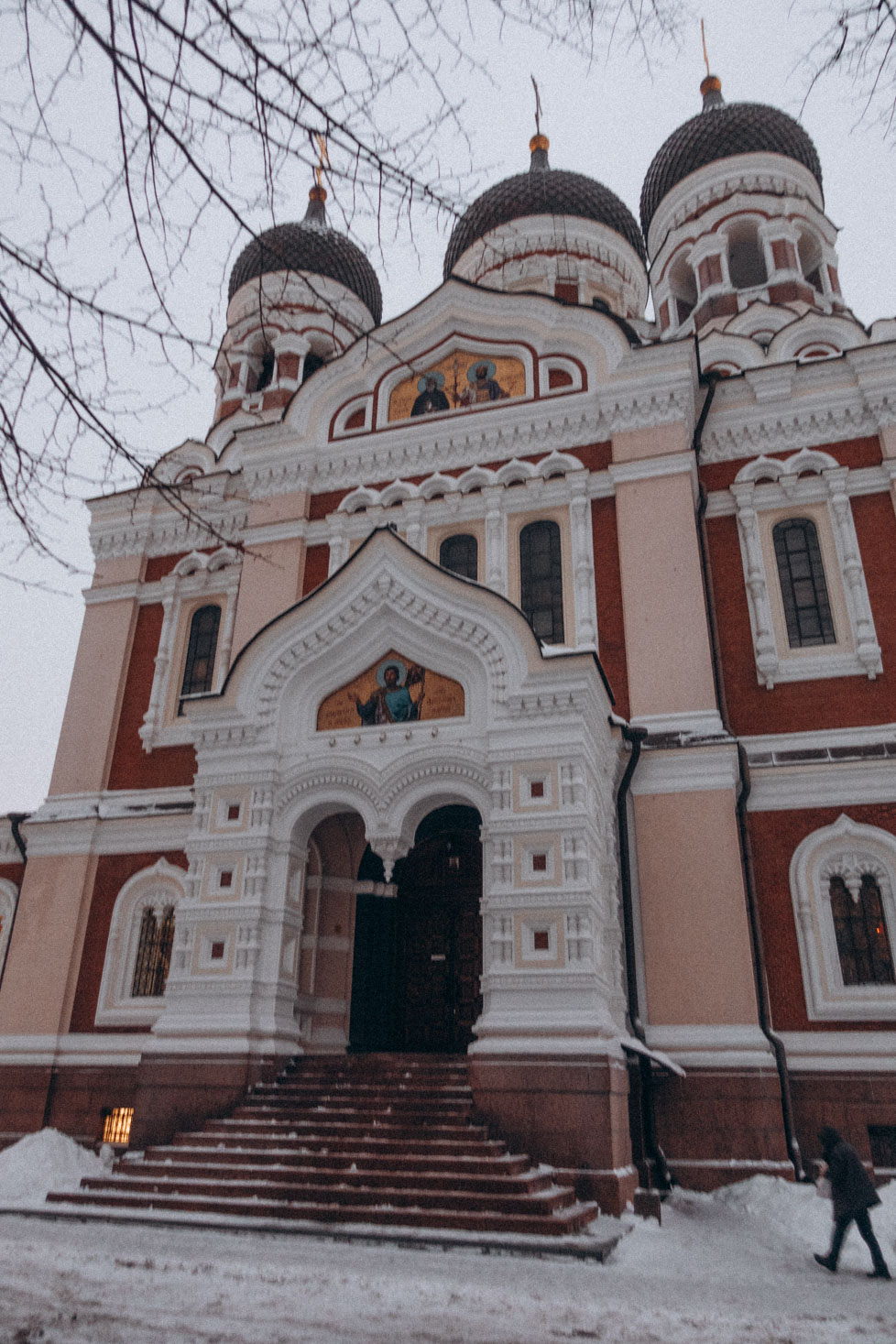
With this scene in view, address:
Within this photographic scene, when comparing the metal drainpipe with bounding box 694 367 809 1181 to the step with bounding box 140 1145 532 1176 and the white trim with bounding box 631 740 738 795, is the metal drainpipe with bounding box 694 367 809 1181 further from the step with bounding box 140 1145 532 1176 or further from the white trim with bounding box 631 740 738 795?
the step with bounding box 140 1145 532 1176

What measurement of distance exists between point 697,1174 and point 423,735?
14.3 feet

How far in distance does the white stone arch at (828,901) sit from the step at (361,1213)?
135 inches

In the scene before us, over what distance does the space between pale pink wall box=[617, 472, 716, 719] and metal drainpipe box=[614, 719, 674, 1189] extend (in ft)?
2.38

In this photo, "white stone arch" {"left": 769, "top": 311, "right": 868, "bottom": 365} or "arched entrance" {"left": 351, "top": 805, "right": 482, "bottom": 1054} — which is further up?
"white stone arch" {"left": 769, "top": 311, "right": 868, "bottom": 365}

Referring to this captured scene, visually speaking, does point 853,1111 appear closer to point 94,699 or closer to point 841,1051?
point 841,1051

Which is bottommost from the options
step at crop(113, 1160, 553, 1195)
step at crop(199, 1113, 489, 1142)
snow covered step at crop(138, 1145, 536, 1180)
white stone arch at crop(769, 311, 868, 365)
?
step at crop(113, 1160, 553, 1195)

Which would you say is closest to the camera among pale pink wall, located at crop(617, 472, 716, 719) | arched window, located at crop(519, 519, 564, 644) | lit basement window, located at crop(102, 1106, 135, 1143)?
pale pink wall, located at crop(617, 472, 716, 719)

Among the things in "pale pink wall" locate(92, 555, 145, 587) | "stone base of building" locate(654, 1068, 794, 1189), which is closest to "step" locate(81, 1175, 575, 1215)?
"stone base of building" locate(654, 1068, 794, 1189)

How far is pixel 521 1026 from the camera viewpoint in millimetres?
7488

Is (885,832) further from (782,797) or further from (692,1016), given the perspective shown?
(692,1016)

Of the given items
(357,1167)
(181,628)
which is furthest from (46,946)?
(357,1167)

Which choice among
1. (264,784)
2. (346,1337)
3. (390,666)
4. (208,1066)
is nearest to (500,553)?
(390,666)

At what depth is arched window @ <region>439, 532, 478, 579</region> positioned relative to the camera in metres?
11.9

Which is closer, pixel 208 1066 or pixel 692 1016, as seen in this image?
pixel 208 1066
